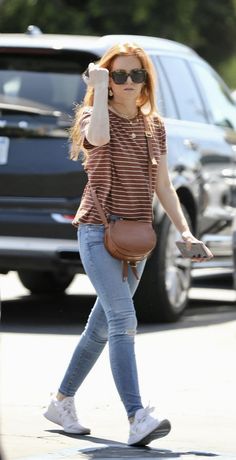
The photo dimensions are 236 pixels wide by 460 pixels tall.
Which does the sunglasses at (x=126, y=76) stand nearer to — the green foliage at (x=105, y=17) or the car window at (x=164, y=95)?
the car window at (x=164, y=95)

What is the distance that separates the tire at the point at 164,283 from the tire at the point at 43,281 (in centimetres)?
203

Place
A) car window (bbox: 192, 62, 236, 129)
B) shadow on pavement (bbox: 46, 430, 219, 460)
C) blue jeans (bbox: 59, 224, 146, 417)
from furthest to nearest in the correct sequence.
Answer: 1. car window (bbox: 192, 62, 236, 129)
2. blue jeans (bbox: 59, 224, 146, 417)
3. shadow on pavement (bbox: 46, 430, 219, 460)

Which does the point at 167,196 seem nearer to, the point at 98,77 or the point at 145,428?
the point at 98,77

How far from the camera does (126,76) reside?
6.95 metres

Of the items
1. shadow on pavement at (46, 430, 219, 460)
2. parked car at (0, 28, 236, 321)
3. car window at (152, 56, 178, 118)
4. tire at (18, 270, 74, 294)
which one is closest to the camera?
shadow on pavement at (46, 430, 219, 460)

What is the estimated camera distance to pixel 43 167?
10.8 meters

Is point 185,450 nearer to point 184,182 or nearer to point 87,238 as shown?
point 87,238

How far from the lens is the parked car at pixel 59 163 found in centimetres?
1070

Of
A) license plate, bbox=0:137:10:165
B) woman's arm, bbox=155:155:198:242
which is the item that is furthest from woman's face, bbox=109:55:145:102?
license plate, bbox=0:137:10:165

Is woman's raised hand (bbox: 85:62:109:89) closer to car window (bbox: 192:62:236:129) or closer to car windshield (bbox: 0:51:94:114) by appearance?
car windshield (bbox: 0:51:94:114)

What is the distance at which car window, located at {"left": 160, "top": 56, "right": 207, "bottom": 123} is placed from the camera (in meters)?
11.8

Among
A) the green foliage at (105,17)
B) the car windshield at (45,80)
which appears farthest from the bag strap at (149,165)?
the green foliage at (105,17)

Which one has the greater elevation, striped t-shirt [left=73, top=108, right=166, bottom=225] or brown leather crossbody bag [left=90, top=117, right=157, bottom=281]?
striped t-shirt [left=73, top=108, right=166, bottom=225]

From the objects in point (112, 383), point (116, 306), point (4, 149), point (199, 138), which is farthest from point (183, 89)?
point (116, 306)
